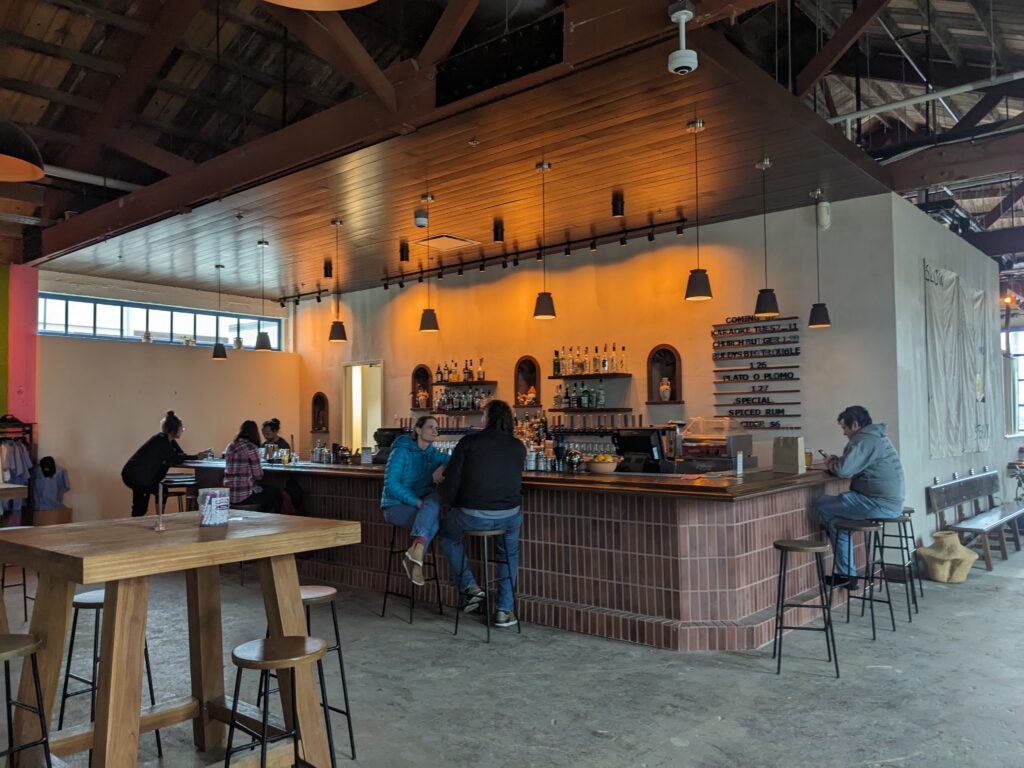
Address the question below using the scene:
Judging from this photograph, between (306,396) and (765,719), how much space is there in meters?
10.2

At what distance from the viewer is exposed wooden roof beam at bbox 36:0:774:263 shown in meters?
4.11

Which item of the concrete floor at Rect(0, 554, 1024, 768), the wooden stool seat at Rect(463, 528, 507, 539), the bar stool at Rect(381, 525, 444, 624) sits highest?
the wooden stool seat at Rect(463, 528, 507, 539)

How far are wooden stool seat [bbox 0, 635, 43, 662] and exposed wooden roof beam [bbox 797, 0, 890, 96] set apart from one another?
5.92 metres

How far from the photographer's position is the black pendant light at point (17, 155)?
3572mm

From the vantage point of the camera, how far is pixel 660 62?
4332 mm

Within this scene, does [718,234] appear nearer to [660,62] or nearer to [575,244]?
[575,244]

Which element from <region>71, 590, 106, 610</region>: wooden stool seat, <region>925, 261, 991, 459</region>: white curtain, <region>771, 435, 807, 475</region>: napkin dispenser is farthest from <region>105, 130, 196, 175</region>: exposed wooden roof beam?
<region>925, 261, 991, 459</region>: white curtain

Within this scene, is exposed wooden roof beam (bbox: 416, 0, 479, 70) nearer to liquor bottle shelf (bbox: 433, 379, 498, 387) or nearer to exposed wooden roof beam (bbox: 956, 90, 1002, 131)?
exposed wooden roof beam (bbox: 956, 90, 1002, 131)

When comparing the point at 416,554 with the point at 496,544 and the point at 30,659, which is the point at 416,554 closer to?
the point at 496,544

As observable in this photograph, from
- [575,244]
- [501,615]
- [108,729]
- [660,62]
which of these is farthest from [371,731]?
[575,244]

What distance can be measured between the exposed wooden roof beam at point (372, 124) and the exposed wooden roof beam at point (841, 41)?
1.46ft

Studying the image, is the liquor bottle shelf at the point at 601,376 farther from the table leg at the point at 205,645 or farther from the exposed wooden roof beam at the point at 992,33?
the table leg at the point at 205,645

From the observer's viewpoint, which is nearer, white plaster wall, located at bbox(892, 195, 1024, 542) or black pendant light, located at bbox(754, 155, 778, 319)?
black pendant light, located at bbox(754, 155, 778, 319)

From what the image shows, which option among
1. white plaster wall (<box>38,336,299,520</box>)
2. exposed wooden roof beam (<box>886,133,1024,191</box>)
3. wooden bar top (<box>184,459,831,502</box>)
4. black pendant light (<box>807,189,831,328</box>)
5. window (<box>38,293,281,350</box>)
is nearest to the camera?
wooden bar top (<box>184,459,831,502</box>)
